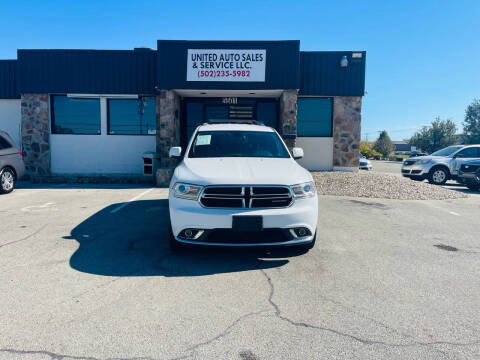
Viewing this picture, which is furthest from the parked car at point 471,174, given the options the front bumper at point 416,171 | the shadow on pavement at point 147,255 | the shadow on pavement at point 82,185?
the shadow on pavement at point 82,185

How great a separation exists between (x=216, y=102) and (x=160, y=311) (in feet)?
38.9

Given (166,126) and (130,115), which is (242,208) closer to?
(166,126)

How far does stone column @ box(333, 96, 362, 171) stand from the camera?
13555mm

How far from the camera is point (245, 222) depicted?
3.69 meters

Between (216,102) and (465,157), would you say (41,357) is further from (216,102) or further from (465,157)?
(465,157)

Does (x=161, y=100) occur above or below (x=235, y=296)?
above

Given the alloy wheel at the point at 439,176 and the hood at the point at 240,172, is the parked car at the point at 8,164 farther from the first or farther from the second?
the alloy wheel at the point at 439,176

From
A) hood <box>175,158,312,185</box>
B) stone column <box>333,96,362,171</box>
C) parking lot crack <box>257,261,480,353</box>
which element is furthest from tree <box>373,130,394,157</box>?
parking lot crack <box>257,261,480,353</box>

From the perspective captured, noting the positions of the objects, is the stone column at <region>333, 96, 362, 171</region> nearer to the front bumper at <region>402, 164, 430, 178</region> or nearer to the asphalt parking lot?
the front bumper at <region>402, 164, 430, 178</region>

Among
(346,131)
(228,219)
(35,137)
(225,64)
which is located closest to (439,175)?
(346,131)

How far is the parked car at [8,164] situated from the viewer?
886cm

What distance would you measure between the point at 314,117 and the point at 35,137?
1125 cm

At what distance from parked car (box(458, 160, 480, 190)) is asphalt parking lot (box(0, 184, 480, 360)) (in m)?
7.35

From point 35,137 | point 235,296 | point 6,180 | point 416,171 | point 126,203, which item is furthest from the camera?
point 416,171
